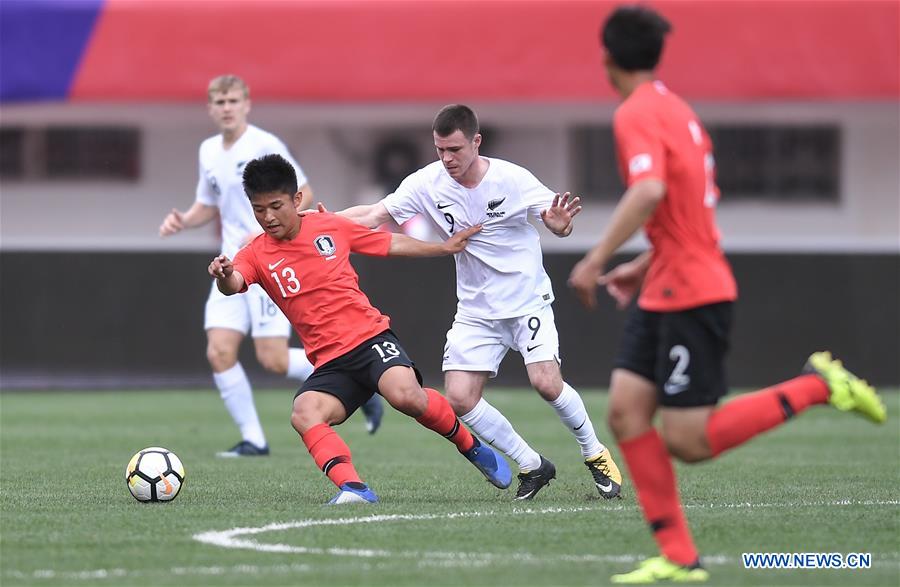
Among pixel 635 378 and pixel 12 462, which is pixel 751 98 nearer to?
pixel 12 462

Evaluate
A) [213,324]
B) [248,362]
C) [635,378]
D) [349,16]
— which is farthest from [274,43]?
[635,378]

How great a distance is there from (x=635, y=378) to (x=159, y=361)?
11390mm

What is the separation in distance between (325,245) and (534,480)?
1.52 m

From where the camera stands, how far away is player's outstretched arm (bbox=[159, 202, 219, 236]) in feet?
31.5

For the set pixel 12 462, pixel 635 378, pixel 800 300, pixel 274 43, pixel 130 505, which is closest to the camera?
pixel 635 378

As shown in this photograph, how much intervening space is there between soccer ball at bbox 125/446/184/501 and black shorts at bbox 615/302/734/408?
275 cm

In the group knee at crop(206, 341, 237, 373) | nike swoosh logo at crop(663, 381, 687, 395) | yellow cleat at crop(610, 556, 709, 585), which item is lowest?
knee at crop(206, 341, 237, 373)

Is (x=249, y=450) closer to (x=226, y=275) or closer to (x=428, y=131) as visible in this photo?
(x=226, y=275)

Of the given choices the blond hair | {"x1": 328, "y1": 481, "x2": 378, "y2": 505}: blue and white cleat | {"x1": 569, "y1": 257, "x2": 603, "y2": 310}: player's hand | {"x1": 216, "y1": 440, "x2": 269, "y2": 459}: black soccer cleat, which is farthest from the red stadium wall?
{"x1": 569, "y1": 257, "x2": 603, "y2": 310}: player's hand

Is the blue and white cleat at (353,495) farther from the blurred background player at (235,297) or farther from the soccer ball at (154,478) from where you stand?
the blurred background player at (235,297)

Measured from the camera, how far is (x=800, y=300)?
622 inches

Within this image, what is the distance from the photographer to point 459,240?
293 inches

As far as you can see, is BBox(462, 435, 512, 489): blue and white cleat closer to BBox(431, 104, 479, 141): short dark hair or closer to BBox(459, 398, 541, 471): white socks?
BBox(459, 398, 541, 471): white socks

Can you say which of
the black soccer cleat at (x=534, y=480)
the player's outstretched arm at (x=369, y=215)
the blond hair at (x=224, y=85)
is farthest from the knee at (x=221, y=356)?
the black soccer cleat at (x=534, y=480)
